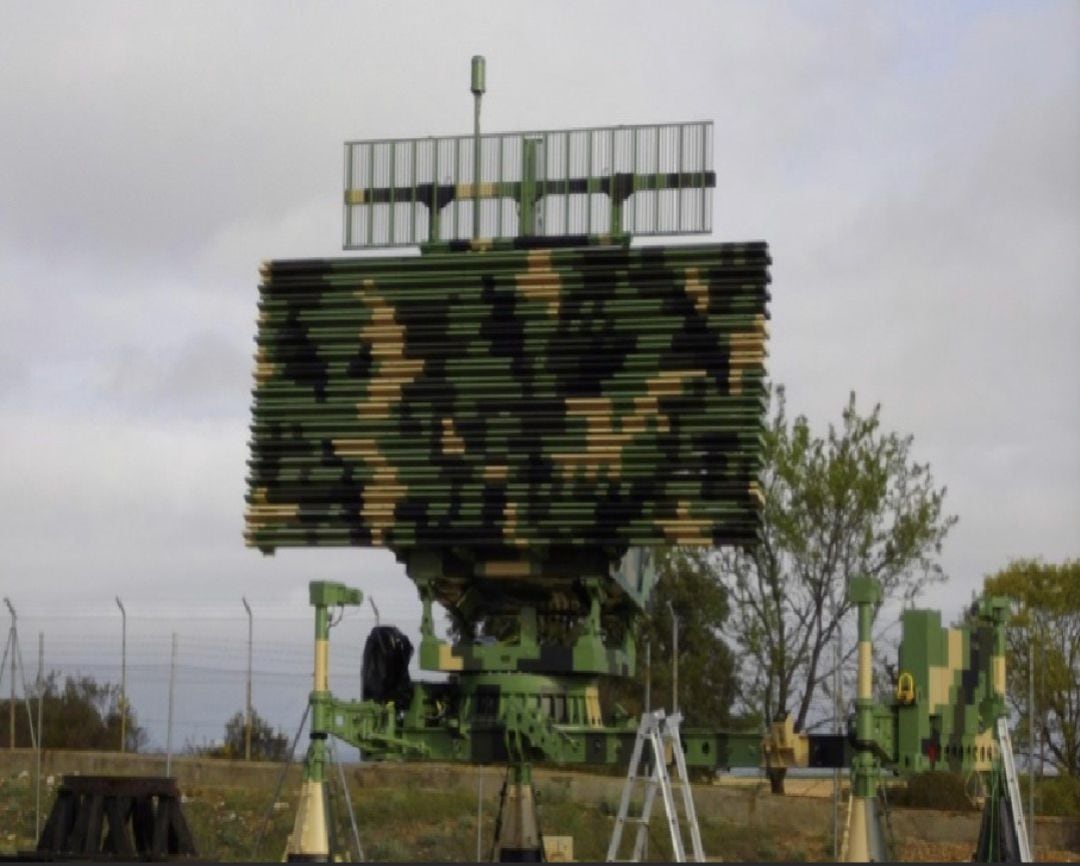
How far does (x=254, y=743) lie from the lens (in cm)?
4022

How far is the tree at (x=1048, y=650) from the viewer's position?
42.1 metres

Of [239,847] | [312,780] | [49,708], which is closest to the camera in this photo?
[312,780]

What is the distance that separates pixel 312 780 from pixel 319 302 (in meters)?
5.23

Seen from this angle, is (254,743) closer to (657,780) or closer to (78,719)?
(78,719)

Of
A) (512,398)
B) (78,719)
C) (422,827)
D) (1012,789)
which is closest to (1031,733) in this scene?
(1012,789)

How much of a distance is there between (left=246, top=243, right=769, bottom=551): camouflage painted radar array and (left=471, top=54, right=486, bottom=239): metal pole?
0.68 meters

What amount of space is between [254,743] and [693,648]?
8622 millimetres

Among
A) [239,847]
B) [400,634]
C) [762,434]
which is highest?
[762,434]

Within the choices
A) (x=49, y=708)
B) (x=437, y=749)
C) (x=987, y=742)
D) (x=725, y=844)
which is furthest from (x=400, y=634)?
(x=49, y=708)

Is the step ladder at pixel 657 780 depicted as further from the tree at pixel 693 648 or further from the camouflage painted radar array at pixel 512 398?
A: the tree at pixel 693 648

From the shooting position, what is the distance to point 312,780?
23531 mm

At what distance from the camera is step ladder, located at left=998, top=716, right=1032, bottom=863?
976 inches

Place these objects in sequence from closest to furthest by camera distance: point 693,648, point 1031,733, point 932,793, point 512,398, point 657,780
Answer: point 657,780 < point 512,398 < point 1031,733 < point 932,793 < point 693,648

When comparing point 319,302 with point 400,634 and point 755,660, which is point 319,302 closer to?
point 400,634
